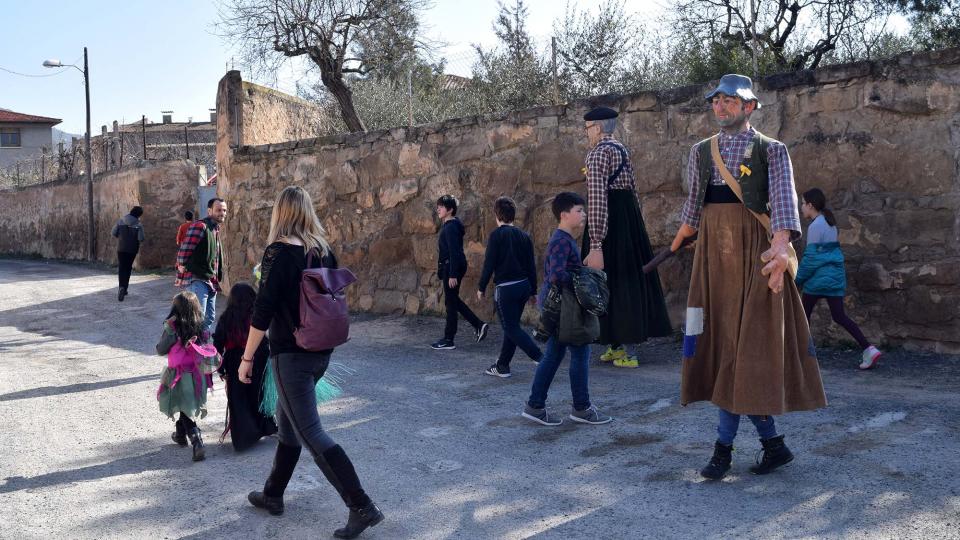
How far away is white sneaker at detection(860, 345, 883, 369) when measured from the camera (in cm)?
630

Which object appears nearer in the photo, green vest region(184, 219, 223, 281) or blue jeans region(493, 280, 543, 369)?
blue jeans region(493, 280, 543, 369)

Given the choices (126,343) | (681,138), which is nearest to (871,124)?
(681,138)

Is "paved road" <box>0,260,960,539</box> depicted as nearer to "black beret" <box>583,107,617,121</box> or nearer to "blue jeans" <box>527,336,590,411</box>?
"blue jeans" <box>527,336,590,411</box>

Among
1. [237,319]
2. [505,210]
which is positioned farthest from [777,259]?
[505,210]

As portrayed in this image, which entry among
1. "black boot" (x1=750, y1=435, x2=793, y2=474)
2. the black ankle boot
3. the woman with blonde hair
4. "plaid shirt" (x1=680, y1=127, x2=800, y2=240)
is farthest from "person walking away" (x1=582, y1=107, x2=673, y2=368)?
the black ankle boot

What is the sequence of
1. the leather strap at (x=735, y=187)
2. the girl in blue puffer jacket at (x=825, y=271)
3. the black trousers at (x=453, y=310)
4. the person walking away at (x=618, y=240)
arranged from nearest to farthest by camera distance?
the leather strap at (x=735, y=187)
the girl in blue puffer jacket at (x=825, y=271)
the person walking away at (x=618, y=240)
the black trousers at (x=453, y=310)

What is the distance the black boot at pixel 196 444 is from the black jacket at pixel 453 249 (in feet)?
11.5

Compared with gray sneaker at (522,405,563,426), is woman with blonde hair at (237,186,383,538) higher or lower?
higher

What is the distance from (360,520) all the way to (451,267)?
4809mm

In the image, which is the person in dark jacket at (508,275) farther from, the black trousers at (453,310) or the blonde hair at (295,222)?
the blonde hair at (295,222)

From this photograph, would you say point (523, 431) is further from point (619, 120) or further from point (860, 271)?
point (619, 120)

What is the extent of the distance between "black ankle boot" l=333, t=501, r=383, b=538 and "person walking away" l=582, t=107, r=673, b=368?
3.16m

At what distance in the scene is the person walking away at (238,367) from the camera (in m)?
5.28

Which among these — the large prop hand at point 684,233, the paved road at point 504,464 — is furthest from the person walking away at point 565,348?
the large prop hand at point 684,233
